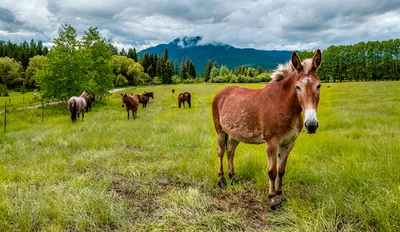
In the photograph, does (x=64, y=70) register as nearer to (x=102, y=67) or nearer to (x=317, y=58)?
(x=102, y=67)

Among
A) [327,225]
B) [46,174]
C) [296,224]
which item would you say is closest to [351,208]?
[327,225]

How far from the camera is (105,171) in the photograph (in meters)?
5.75

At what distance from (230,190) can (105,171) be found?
9.75 ft

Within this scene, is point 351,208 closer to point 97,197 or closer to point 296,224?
point 296,224

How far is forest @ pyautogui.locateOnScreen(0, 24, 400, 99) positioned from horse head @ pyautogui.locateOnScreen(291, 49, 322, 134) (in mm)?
21499

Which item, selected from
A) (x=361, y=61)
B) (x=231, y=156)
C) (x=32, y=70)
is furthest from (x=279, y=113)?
(x=361, y=61)

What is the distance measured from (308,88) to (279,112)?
24.6 inches

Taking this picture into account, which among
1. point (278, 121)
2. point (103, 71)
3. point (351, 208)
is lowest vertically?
point (351, 208)

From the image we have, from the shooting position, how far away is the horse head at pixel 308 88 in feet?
10.3

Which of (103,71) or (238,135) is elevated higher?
(103,71)

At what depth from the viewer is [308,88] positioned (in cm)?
331

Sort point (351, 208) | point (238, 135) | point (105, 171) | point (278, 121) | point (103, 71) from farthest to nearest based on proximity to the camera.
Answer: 1. point (103, 71)
2. point (105, 171)
3. point (238, 135)
4. point (278, 121)
5. point (351, 208)

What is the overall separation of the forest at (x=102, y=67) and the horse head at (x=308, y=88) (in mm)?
21499

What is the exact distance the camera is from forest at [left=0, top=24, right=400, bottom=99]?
21272 mm
